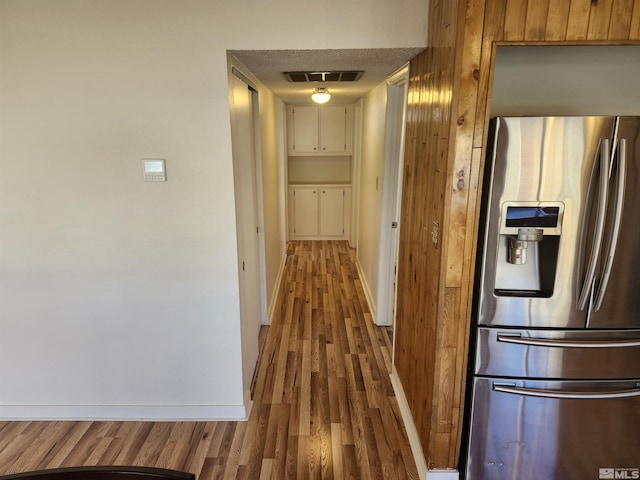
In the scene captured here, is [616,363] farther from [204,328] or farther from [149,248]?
[149,248]

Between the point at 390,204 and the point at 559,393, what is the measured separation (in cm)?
203

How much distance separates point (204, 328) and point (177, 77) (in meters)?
1.41

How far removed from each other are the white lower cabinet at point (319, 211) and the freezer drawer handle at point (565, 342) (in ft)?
15.9

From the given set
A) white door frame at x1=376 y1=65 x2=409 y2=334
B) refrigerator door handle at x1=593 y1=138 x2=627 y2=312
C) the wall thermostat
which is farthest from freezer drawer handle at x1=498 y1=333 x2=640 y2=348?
the wall thermostat

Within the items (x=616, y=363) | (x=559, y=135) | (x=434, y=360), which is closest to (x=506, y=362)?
(x=434, y=360)

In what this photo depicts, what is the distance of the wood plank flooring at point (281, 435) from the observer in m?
2.16

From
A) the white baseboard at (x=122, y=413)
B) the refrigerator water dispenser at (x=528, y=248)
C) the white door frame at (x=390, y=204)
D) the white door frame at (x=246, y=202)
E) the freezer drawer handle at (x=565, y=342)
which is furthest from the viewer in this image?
the white door frame at (x=390, y=204)

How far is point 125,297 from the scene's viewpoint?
234 cm

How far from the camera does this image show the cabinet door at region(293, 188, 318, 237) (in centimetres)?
654

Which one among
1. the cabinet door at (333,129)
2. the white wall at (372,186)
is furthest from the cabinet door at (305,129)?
the white wall at (372,186)

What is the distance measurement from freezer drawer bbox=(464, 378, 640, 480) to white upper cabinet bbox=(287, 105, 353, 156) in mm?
5027

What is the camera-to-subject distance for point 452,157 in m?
1.68

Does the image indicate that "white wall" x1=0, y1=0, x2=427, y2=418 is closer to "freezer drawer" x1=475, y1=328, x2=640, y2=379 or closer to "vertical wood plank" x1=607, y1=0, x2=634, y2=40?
"vertical wood plank" x1=607, y1=0, x2=634, y2=40

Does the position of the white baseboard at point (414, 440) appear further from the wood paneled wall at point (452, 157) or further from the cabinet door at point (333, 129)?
the cabinet door at point (333, 129)
